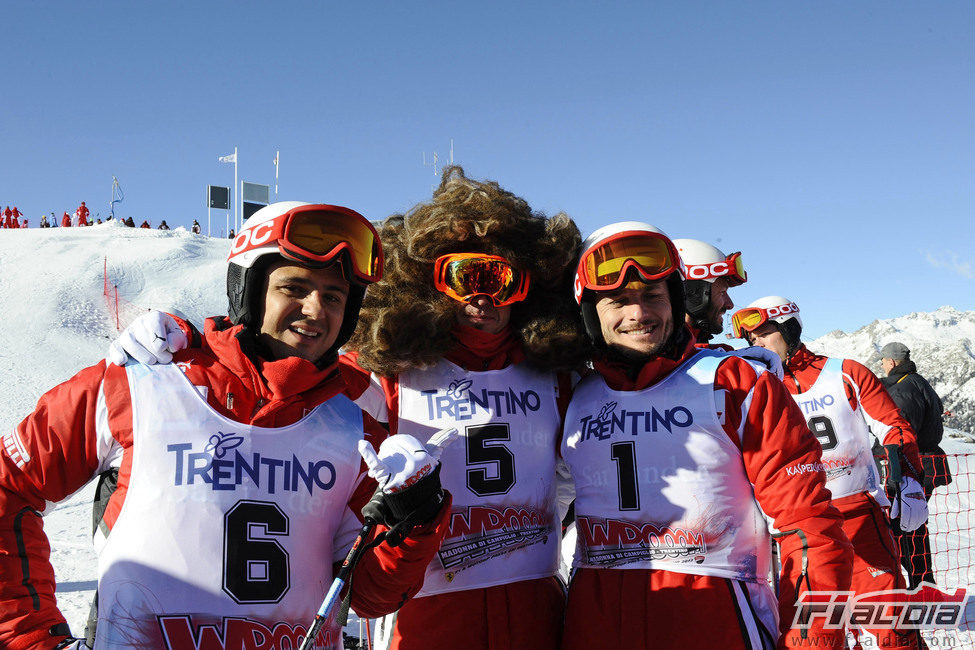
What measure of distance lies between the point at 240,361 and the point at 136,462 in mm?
406

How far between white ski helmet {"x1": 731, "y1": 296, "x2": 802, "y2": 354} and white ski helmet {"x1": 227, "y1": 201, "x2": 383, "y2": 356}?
13.8 ft

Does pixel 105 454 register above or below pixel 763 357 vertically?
below

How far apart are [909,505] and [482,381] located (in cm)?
416

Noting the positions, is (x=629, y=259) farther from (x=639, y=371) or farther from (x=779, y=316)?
(x=779, y=316)

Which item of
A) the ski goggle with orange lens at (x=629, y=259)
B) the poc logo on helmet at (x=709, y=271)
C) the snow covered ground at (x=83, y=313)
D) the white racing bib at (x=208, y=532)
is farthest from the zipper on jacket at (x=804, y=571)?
the snow covered ground at (x=83, y=313)

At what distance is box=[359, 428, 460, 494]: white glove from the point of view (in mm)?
2070

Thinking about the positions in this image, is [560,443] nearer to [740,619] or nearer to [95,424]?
[740,619]

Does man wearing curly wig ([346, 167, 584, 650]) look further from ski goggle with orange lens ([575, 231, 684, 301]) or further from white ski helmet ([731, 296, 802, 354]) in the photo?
white ski helmet ([731, 296, 802, 354])

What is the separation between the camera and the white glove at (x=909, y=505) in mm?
5363

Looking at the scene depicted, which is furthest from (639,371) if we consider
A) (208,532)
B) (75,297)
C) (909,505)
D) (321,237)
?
(75,297)

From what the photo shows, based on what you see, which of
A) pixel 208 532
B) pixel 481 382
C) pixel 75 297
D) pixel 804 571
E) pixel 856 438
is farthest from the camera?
pixel 75 297

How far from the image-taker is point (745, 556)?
8.38 ft

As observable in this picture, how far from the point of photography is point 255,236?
241 centimetres

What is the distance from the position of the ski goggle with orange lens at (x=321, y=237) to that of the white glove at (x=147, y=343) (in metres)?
0.38
